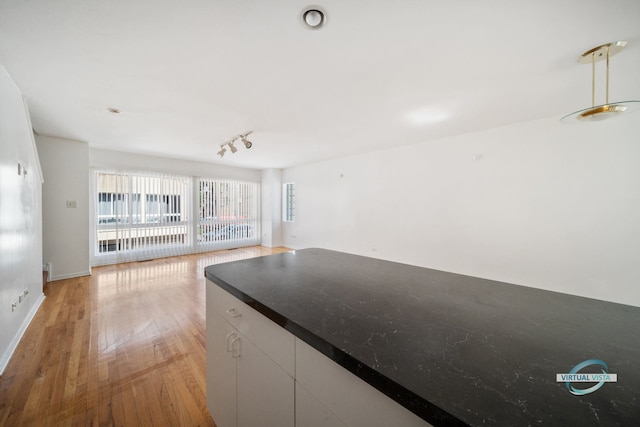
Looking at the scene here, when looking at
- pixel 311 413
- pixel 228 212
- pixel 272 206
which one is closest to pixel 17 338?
pixel 311 413

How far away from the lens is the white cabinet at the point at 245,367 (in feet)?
2.89

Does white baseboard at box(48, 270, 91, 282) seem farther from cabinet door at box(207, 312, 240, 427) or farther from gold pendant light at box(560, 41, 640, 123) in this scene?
gold pendant light at box(560, 41, 640, 123)

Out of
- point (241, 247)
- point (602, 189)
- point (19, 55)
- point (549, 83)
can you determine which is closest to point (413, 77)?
point (549, 83)

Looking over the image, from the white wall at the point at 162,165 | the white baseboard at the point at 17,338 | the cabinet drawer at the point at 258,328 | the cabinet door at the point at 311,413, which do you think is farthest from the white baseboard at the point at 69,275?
the cabinet door at the point at 311,413

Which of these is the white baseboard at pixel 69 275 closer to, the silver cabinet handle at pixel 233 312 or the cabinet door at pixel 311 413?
the silver cabinet handle at pixel 233 312

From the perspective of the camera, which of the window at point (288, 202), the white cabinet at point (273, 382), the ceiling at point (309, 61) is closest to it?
the white cabinet at point (273, 382)

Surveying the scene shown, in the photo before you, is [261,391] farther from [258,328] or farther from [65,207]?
[65,207]

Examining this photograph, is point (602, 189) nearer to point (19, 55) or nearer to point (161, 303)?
point (161, 303)

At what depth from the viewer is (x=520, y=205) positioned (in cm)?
324

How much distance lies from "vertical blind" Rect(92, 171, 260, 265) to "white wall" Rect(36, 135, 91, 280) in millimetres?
712

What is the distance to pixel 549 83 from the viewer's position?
2.24 metres

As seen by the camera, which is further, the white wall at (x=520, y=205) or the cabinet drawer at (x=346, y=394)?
the white wall at (x=520, y=205)

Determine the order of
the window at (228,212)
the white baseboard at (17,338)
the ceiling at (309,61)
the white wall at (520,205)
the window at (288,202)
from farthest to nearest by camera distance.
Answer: the window at (288,202) → the window at (228,212) → the white wall at (520,205) → the white baseboard at (17,338) → the ceiling at (309,61)

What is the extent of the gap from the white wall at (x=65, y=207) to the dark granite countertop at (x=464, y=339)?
466cm
